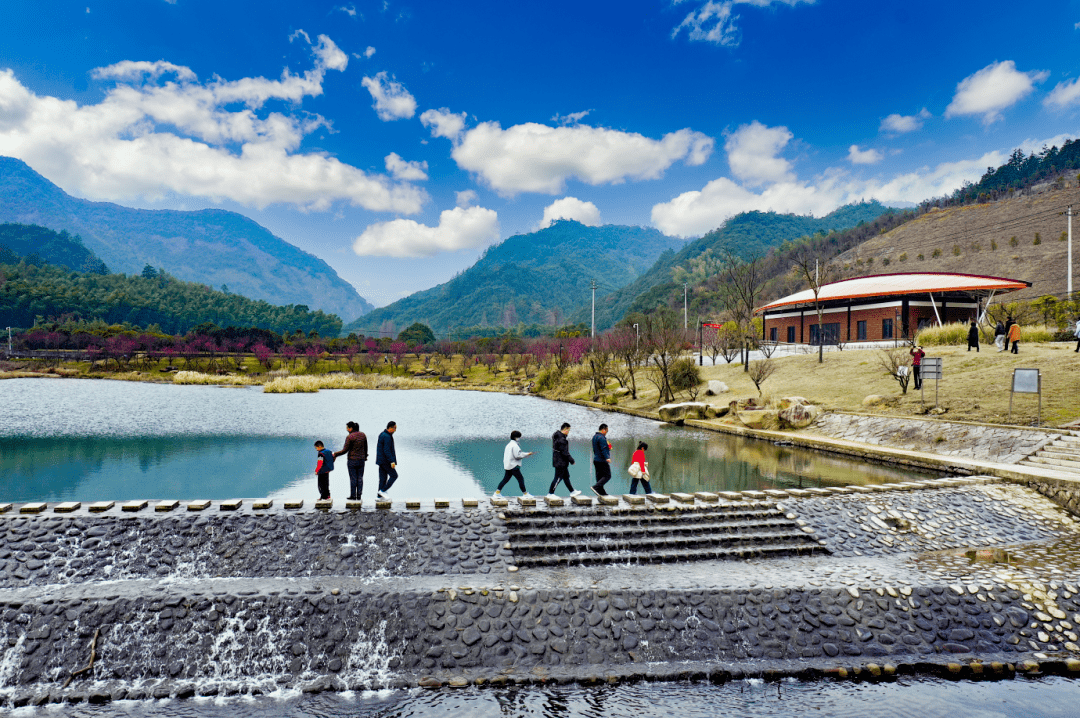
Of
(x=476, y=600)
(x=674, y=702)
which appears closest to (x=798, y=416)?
(x=674, y=702)

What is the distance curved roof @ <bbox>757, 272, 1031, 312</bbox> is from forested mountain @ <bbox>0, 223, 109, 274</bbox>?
207 meters

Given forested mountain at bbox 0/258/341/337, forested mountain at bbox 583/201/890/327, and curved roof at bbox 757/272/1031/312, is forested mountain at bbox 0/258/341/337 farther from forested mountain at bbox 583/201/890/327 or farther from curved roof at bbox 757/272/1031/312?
curved roof at bbox 757/272/1031/312

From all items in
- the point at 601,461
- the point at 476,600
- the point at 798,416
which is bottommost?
the point at 476,600

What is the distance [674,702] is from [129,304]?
125 m

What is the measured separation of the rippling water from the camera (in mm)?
6438

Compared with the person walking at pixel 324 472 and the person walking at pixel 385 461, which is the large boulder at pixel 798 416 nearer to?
the person walking at pixel 385 461

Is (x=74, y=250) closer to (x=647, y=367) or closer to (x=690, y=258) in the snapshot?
(x=690, y=258)

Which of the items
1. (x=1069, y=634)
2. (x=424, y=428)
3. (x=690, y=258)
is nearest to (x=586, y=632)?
(x=1069, y=634)

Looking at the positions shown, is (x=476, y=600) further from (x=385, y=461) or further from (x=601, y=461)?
(x=601, y=461)

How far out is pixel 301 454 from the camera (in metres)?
18.7

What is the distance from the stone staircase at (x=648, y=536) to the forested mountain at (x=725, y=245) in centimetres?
12787

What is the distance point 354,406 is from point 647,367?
22.7 metres

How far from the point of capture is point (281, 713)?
21.1ft

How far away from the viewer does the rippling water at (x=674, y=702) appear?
253 inches
